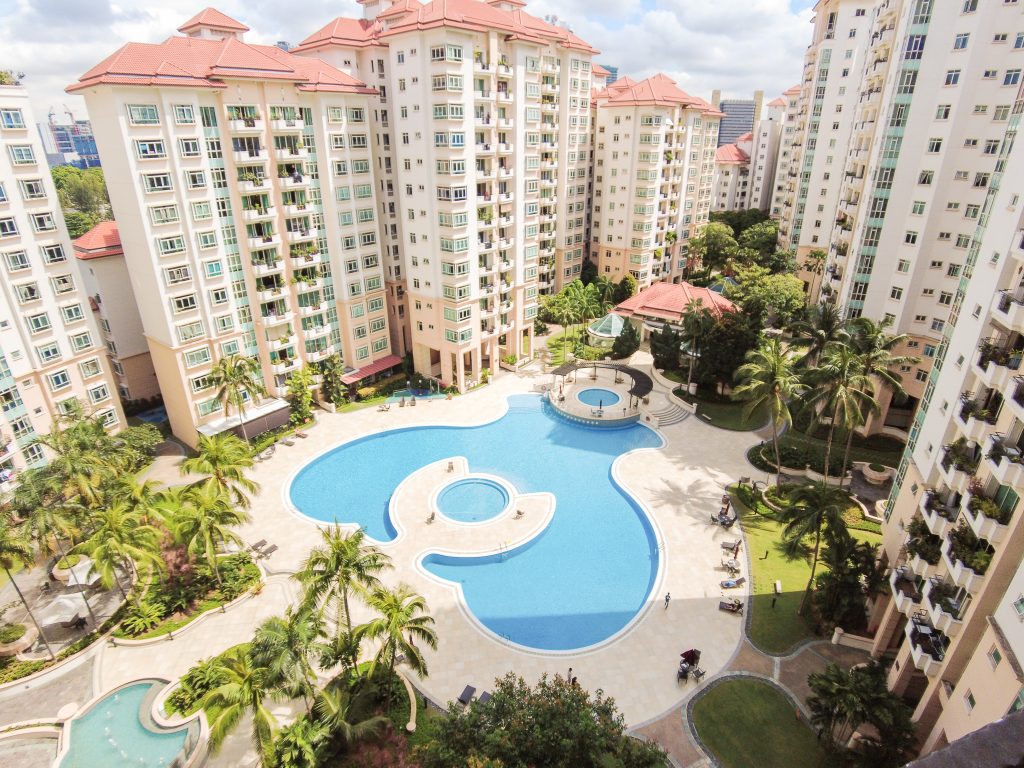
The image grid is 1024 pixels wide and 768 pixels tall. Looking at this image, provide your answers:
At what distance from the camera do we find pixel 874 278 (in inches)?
1890

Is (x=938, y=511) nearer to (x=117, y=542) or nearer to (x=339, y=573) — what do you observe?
(x=339, y=573)

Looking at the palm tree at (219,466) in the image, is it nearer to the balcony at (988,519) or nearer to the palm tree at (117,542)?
the palm tree at (117,542)

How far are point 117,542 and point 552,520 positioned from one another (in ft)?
87.9

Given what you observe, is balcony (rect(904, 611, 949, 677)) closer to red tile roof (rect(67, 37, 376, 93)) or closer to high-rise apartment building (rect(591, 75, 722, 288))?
red tile roof (rect(67, 37, 376, 93))

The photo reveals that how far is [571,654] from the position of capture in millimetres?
30656

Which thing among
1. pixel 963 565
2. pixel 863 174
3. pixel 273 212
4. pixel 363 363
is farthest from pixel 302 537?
pixel 863 174

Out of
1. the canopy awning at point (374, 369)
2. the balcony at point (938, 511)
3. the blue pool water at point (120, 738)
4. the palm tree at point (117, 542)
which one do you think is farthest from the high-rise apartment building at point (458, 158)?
the balcony at point (938, 511)

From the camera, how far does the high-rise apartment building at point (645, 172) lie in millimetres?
75375

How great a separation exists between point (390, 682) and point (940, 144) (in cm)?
5219

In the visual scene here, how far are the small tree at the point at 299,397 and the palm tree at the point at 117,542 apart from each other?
800 inches

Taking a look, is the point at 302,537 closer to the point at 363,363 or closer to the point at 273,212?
the point at 363,363

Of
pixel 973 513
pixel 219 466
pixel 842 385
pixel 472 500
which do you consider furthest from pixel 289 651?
pixel 842 385

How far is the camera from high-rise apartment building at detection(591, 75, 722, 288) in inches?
2968

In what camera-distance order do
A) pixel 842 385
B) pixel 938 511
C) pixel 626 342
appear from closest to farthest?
pixel 938 511, pixel 842 385, pixel 626 342
